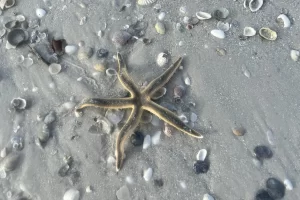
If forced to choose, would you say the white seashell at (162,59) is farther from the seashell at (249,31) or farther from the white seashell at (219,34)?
the seashell at (249,31)

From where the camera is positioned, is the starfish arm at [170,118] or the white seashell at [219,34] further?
the white seashell at [219,34]


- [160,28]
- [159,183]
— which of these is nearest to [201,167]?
[159,183]

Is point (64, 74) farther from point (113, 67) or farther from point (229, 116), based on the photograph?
point (229, 116)

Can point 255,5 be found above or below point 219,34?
above

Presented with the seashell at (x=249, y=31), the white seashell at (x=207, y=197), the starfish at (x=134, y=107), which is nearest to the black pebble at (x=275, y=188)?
the white seashell at (x=207, y=197)

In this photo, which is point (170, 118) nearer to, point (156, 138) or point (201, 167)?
point (156, 138)

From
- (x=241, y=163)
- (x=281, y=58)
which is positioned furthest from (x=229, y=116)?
(x=281, y=58)
